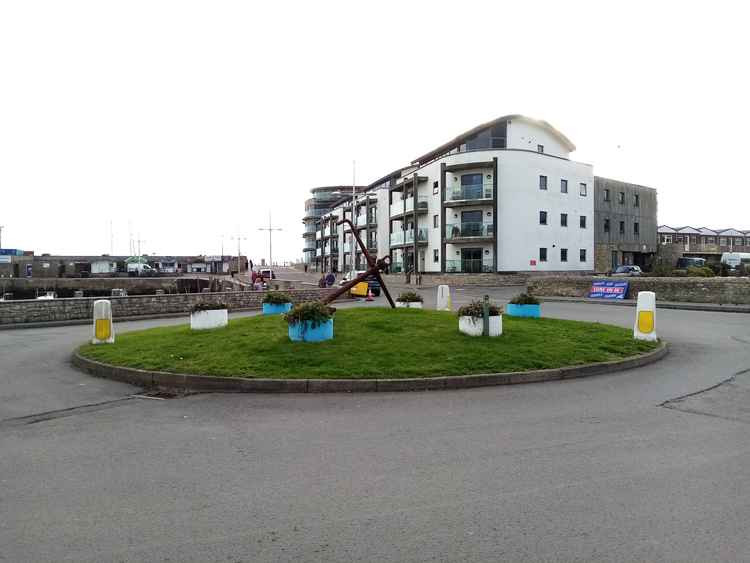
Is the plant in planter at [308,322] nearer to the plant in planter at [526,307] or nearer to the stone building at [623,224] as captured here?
the plant in planter at [526,307]

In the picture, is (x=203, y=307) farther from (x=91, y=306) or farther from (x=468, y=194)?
(x=468, y=194)

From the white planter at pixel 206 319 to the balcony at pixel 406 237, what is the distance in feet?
140

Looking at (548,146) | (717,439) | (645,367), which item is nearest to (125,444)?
(717,439)

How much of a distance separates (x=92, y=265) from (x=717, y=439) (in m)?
99.0

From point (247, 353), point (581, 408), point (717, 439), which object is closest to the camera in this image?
point (717, 439)

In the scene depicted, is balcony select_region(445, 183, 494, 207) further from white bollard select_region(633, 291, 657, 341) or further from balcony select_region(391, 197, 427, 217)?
white bollard select_region(633, 291, 657, 341)

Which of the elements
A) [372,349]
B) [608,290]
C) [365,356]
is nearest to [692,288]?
[608,290]

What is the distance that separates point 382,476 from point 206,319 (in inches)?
357

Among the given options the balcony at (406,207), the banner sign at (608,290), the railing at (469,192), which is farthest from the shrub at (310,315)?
the balcony at (406,207)

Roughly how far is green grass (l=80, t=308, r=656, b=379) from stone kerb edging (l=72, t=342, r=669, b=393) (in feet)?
0.76

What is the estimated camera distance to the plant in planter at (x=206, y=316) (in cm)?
1273

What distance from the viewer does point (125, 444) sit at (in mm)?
5852

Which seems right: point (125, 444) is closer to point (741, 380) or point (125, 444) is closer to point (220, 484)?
point (220, 484)

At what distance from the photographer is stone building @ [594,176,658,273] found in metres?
56.5
